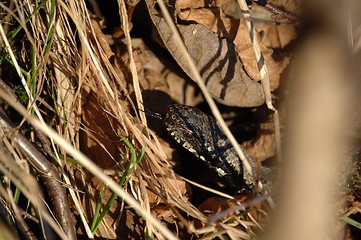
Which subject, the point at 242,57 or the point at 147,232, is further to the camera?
the point at 242,57

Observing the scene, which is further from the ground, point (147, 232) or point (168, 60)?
point (168, 60)

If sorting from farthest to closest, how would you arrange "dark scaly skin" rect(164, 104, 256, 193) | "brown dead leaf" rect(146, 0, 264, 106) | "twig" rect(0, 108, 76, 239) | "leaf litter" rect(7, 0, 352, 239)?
"dark scaly skin" rect(164, 104, 256, 193) < "brown dead leaf" rect(146, 0, 264, 106) < "leaf litter" rect(7, 0, 352, 239) < "twig" rect(0, 108, 76, 239)

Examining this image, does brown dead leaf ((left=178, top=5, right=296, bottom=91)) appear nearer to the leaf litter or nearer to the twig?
→ the leaf litter

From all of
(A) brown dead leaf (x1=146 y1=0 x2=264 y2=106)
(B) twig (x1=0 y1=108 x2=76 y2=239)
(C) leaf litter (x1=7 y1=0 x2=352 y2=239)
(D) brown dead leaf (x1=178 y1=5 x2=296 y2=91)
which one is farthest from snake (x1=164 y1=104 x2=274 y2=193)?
(B) twig (x1=0 y1=108 x2=76 y2=239)

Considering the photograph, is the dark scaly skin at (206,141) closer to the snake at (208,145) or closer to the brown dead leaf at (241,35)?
the snake at (208,145)

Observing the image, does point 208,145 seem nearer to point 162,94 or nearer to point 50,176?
point 162,94

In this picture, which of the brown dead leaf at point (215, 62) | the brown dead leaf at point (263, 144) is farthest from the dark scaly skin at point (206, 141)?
the brown dead leaf at point (215, 62)

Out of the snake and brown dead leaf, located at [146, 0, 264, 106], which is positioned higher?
brown dead leaf, located at [146, 0, 264, 106]

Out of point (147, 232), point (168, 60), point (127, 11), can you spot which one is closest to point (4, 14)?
point (127, 11)

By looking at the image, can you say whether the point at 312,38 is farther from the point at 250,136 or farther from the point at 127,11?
→ the point at 250,136
